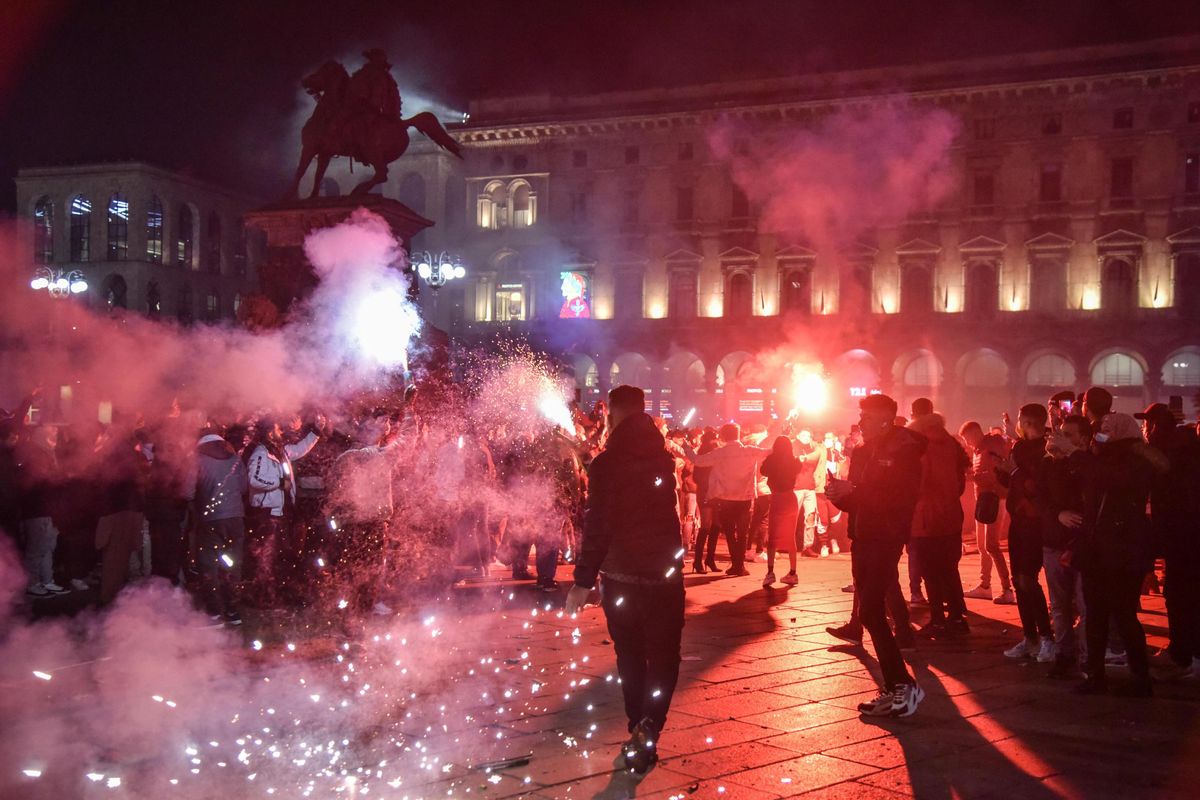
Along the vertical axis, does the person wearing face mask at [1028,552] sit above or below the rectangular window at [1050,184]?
below

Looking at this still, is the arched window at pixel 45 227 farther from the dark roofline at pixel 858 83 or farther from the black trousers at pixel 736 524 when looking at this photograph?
the black trousers at pixel 736 524

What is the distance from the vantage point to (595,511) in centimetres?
599

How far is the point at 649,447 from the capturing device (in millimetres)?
6117

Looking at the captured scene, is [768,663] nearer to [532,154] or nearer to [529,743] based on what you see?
[529,743]

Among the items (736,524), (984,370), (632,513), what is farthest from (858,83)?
(632,513)

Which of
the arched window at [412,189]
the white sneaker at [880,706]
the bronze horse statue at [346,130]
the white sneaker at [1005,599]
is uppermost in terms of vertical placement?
the arched window at [412,189]

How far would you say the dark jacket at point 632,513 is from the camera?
5.98 meters

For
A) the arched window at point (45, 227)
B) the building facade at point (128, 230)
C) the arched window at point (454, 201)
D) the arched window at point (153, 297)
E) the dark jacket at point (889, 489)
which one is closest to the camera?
the dark jacket at point (889, 489)

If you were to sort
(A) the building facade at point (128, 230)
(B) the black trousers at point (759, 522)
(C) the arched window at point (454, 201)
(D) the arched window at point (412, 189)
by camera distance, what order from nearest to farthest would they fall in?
(B) the black trousers at point (759, 522)
(C) the arched window at point (454, 201)
(D) the arched window at point (412, 189)
(A) the building facade at point (128, 230)

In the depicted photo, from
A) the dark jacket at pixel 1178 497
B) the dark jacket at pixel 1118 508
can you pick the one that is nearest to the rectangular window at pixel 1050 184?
the dark jacket at pixel 1178 497

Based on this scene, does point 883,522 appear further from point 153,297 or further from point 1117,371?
point 153,297

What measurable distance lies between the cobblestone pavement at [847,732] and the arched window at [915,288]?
39582 mm

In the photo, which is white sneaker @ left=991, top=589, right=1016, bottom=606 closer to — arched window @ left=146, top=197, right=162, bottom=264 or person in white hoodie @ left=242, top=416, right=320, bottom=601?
person in white hoodie @ left=242, top=416, right=320, bottom=601

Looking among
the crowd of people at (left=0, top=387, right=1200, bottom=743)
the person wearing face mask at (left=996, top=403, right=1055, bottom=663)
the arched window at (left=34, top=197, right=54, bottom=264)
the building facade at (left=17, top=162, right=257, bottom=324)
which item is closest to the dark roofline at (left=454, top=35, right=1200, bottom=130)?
the building facade at (left=17, top=162, right=257, bottom=324)
